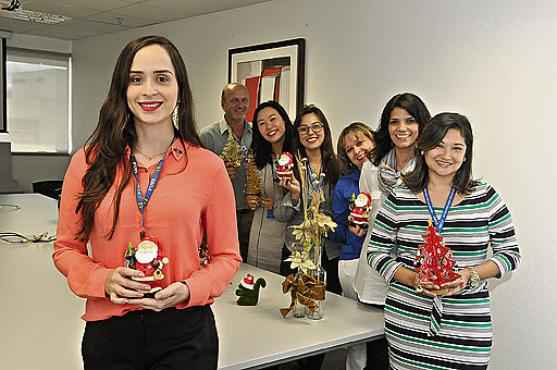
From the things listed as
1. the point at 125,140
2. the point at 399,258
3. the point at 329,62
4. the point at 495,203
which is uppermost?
the point at 329,62

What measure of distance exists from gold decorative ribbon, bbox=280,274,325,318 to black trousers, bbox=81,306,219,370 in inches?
33.4

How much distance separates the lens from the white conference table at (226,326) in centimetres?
172

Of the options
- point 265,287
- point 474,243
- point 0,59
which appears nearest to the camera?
point 474,243

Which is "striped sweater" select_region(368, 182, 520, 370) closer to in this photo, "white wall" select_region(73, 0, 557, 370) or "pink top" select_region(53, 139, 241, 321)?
"pink top" select_region(53, 139, 241, 321)

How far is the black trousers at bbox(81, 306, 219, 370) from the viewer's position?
1263 millimetres

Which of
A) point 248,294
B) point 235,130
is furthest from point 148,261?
point 235,130

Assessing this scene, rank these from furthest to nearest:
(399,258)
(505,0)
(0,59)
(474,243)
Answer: (0,59) < (505,0) < (399,258) < (474,243)

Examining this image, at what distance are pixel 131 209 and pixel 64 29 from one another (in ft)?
21.0

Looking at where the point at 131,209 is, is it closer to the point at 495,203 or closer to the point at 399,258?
the point at 399,258

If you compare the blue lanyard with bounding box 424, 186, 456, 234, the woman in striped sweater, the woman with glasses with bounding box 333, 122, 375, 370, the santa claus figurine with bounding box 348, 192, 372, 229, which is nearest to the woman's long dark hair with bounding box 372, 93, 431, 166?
the woman with glasses with bounding box 333, 122, 375, 370

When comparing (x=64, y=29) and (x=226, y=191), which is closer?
(x=226, y=191)

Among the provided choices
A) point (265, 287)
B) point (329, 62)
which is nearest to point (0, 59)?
point (329, 62)

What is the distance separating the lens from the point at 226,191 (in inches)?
53.4

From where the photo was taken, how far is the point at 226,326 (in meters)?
2.04
